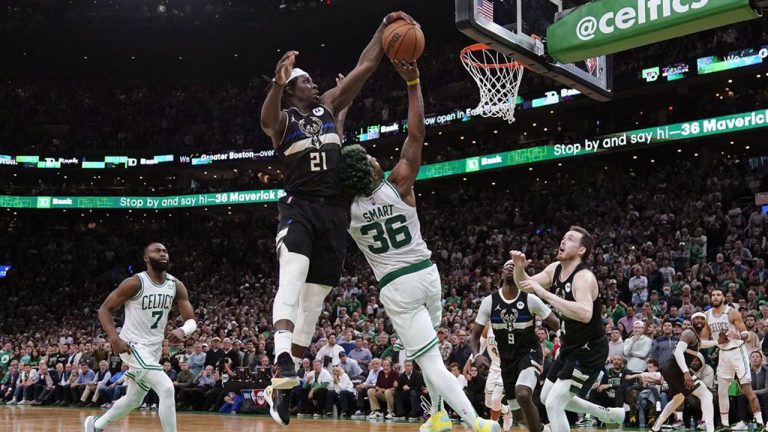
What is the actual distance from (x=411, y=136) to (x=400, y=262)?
38.8 inches

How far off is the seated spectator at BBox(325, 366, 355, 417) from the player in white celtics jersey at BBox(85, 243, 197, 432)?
835 centimetres

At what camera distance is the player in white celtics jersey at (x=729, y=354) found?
12648 millimetres

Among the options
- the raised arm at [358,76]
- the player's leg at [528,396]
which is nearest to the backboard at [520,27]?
the raised arm at [358,76]

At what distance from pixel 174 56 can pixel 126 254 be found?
10.8 m

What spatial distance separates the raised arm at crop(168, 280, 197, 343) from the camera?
8.44 m

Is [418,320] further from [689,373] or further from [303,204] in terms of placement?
[689,373]

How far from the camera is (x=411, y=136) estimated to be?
605 centimetres

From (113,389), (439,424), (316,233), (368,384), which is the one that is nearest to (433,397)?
(439,424)

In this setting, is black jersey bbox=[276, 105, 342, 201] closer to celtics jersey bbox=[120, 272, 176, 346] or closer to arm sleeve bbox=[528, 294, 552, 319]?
celtics jersey bbox=[120, 272, 176, 346]

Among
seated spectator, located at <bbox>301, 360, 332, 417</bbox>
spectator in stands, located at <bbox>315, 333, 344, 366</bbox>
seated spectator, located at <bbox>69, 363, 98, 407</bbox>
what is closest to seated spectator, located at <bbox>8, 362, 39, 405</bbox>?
seated spectator, located at <bbox>69, 363, 98, 407</bbox>

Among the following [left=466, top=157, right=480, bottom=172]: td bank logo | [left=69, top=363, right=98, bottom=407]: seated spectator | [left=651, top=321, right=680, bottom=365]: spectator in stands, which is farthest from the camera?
[left=466, top=157, right=480, bottom=172]: td bank logo

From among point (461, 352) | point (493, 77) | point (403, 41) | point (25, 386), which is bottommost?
point (25, 386)

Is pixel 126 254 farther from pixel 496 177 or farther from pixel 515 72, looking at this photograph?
pixel 515 72

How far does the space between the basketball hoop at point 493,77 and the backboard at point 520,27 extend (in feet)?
17.6
